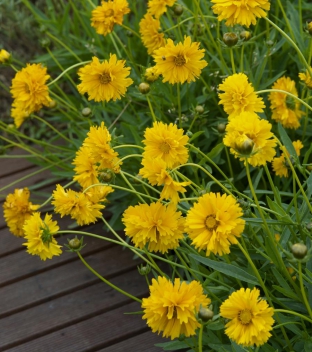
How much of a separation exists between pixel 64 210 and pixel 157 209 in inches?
8.8

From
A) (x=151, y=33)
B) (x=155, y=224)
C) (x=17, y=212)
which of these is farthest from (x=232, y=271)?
(x=151, y=33)

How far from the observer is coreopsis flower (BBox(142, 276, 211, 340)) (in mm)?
1134

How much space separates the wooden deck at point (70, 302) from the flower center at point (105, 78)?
0.66m

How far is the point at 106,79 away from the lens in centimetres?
154

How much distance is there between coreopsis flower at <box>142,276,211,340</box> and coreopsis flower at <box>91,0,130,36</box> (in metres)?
0.87

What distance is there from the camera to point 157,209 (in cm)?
125

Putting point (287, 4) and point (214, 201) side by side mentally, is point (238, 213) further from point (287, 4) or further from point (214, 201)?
point (287, 4)

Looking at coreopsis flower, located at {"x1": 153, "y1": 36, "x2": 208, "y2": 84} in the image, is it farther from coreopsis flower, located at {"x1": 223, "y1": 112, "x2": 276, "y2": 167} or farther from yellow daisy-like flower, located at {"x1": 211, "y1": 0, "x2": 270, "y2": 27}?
coreopsis flower, located at {"x1": 223, "y1": 112, "x2": 276, "y2": 167}

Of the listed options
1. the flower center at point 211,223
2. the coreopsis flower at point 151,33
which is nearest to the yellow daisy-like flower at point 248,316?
the flower center at point 211,223

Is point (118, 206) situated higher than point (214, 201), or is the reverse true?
point (214, 201)

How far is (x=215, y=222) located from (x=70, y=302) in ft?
2.97

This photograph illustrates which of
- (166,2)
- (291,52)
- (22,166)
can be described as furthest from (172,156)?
(22,166)

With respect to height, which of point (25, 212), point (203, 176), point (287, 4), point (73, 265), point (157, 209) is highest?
point (157, 209)

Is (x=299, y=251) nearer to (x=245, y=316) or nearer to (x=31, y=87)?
(x=245, y=316)
